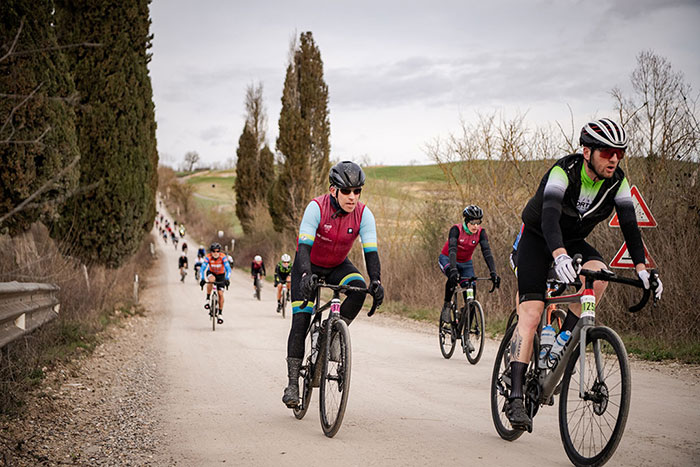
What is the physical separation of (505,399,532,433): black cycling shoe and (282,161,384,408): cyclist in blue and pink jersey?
155 centimetres

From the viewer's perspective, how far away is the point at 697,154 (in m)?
11.3

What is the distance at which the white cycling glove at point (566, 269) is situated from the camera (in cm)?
414

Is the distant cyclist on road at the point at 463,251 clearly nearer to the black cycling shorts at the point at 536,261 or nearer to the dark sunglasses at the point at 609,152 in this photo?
the black cycling shorts at the point at 536,261

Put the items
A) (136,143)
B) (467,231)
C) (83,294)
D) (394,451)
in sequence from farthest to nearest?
(136,143) → (83,294) → (467,231) → (394,451)

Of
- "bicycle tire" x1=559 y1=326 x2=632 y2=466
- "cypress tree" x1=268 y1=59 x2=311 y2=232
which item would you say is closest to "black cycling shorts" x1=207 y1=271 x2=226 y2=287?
"bicycle tire" x1=559 y1=326 x2=632 y2=466

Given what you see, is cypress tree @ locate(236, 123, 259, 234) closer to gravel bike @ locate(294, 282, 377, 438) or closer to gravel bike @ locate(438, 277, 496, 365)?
gravel bike @ locate(438, 277, 496, 365)

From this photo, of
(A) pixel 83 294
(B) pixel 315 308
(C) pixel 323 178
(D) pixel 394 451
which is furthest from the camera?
(C) pixel 323 178

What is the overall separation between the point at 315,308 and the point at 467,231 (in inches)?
188

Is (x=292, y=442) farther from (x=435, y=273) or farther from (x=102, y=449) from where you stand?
(x=435, y=273)

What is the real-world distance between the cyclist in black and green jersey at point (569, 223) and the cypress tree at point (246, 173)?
52020 mm

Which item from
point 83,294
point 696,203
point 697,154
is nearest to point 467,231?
point 696,203

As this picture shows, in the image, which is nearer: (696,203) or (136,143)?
(696,203)

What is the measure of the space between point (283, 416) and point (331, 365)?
1.01 m

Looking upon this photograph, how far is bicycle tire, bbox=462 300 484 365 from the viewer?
9.55 m
